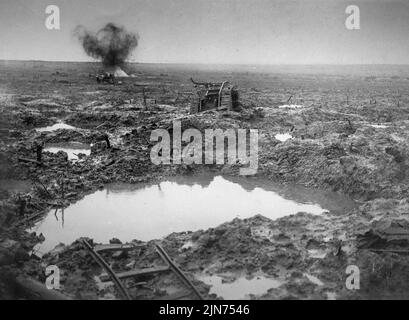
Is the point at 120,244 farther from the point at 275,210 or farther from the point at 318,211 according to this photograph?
the point at 318,211

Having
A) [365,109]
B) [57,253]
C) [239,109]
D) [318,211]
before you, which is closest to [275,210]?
[318,211]

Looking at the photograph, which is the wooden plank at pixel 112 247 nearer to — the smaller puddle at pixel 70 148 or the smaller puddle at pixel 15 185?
the smaller puddle at pixel 15 185

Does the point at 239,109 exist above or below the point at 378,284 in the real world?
above

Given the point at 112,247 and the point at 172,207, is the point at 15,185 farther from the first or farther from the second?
the point at 112,247

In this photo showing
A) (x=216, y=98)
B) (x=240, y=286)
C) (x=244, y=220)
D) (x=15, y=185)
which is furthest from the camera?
(x=216, y=98)

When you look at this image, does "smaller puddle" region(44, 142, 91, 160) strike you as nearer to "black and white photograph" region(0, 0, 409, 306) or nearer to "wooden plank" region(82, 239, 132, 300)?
"black and white photograph" region(0, 0, 409, 306)

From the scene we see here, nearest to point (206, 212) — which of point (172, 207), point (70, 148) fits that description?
point (172, 207)
